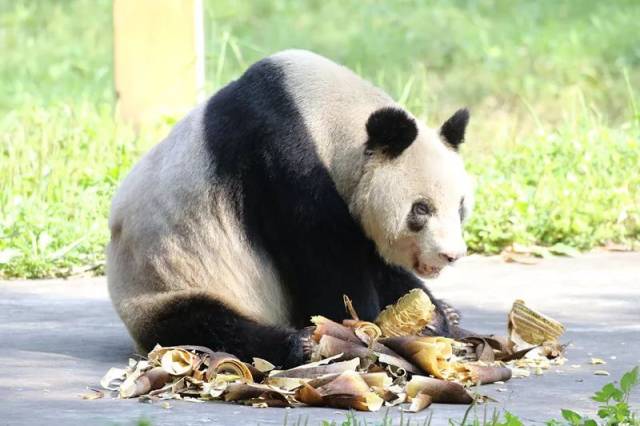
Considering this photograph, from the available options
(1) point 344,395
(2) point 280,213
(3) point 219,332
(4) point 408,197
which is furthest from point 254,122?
(1) point 344,395

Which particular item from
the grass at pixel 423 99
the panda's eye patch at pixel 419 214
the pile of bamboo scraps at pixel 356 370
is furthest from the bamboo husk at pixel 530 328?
the grass at pixel 423 99

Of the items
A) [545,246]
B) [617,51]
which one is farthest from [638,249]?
[617,51]

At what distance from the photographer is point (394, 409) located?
14.9ft

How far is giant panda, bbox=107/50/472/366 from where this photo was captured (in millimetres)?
5328

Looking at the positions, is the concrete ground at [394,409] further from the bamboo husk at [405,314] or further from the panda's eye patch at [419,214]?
the panda's eye patch at [419,214]

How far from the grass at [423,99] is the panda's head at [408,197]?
2787mm

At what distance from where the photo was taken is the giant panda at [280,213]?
5.33 meters

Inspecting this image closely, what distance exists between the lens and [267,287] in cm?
545

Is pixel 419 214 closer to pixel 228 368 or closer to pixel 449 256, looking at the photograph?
pixel 449 256

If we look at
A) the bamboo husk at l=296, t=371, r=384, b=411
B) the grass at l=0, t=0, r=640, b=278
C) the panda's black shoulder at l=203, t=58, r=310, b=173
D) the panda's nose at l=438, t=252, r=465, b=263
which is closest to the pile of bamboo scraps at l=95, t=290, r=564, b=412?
the bamboo husk at l=296, t=371, r=384, b=411

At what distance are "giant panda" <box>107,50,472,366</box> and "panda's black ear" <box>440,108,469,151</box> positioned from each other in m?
0.21

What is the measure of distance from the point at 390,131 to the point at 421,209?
0.33 meters

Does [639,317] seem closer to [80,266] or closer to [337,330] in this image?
[337,330]

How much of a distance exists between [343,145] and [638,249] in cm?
343
